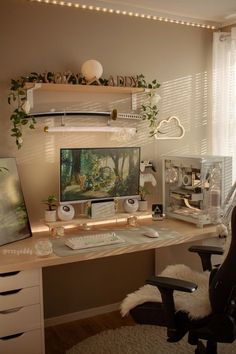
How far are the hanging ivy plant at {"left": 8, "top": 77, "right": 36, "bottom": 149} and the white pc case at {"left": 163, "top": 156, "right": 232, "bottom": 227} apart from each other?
1.19 m

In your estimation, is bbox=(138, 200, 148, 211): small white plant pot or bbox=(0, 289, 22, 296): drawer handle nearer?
bbox=(0, 289, 22, 296): drawer handle

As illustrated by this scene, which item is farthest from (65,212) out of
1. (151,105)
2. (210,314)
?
(210,314)

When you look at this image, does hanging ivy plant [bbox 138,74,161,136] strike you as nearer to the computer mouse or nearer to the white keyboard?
the computer mouse

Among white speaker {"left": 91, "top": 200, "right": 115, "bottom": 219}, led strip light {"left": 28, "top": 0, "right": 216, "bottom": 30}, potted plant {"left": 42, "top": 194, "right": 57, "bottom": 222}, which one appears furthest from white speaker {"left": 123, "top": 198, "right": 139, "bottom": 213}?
led strip light {"left": 28, "top": 0, "right": 216, "bottom": 30}

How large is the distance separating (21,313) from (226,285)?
1145mm

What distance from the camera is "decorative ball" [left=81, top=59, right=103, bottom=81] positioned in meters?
2.77

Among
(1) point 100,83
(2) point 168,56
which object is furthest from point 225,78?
(1) point 100,83

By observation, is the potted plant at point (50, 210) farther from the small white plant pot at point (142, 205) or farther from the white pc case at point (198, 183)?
the white pc case at point (198, 183)

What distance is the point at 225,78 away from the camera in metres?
3.34

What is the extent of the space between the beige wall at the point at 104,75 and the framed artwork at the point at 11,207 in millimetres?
125

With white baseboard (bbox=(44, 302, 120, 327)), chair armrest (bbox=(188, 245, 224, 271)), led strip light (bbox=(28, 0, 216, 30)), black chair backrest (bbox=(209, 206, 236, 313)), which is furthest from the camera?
white baseboard (bbox=(44, 302, 120, 327))

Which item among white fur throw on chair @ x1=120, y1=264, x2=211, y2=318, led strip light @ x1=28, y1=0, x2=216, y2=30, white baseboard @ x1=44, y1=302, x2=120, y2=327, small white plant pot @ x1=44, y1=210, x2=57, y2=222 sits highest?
led strip light @ x1=28, y1=0, x2=216, y2=30

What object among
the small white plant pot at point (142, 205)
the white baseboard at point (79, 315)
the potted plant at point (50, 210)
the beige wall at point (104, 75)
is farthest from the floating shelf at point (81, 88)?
the white baseboard at point (79, 315)

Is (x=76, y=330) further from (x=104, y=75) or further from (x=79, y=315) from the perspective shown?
(x=104, y=75)
